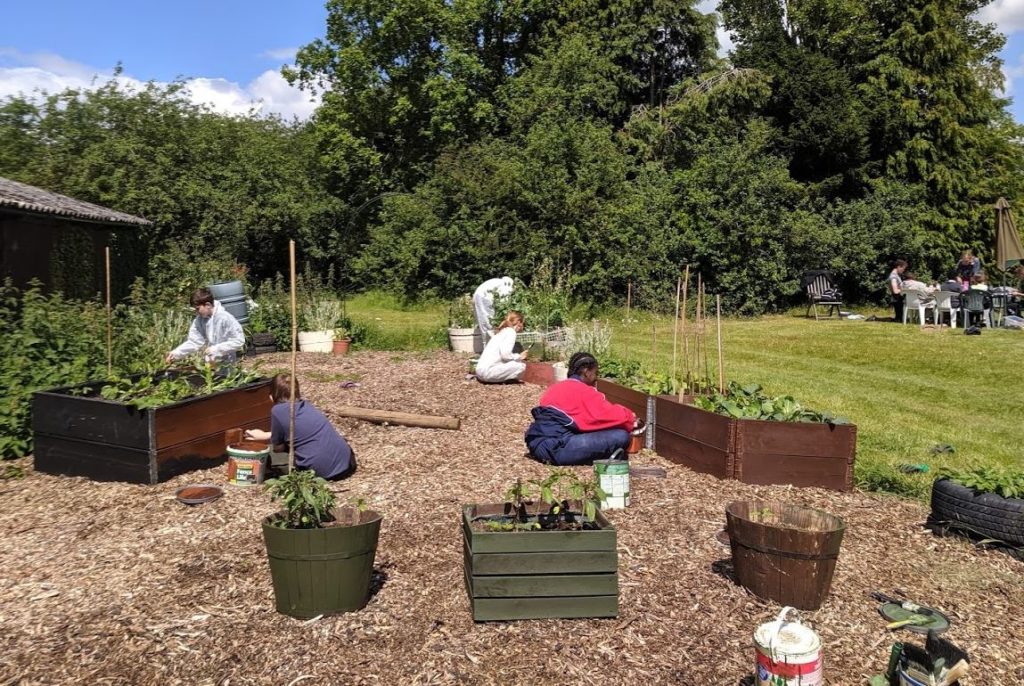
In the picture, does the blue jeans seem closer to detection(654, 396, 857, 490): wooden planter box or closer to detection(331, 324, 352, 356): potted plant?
detection(654, 396, 857, 490): wooden planter box

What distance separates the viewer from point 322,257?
88.2 feet

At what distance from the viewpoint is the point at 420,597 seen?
448cm

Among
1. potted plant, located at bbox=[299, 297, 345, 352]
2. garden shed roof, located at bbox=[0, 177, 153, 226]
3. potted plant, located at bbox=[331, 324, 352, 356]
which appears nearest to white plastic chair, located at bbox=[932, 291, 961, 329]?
potted plant, located at bbox=[331, 324, 352, 356]

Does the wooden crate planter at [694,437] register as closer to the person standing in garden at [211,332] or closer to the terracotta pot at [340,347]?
the person standing in garden at [211,332]

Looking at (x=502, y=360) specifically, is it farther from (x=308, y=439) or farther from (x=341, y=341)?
(x=308, y=439)

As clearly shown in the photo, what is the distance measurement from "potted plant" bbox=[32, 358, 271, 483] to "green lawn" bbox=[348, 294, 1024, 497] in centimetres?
461

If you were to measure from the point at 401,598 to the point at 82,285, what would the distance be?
15.0 metres

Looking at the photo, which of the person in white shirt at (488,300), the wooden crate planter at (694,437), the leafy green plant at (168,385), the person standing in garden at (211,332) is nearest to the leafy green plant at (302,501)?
the leafy green plant at (168,385)

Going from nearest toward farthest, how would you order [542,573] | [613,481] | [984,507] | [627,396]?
1. [542,573]
2. [984,507]
3. [613,481]
4. [627,396]

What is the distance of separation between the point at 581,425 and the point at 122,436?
385 cm

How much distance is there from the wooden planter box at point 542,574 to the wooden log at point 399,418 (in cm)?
436

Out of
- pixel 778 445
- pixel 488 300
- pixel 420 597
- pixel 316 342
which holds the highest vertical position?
pixel 488 300

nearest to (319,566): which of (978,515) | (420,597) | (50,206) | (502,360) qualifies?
(420,597)

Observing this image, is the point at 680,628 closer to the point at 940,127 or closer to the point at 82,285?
the point at 82,285
